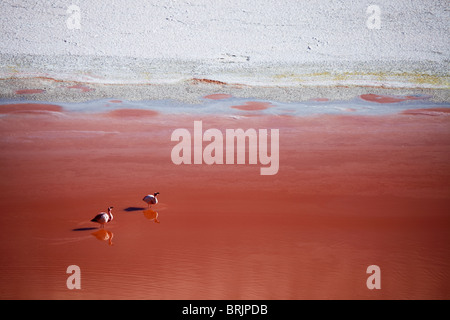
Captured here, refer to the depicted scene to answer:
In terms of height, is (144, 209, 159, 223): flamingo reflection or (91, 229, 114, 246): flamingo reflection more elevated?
(144, 209, 159, 223): flamingo reflection

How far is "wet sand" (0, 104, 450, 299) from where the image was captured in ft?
10.6

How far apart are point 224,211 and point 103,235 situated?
3.01 ft

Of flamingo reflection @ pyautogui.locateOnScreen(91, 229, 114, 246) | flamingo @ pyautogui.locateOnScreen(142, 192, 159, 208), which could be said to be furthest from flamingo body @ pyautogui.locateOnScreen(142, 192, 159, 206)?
flamingo reflection @ pyautogui.locateOnScreen(91, 229, 114, 246)

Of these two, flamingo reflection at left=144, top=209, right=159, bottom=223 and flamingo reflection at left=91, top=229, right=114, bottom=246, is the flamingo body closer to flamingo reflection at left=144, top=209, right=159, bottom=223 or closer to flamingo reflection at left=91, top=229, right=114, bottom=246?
flamingo reflection at left=144, top=209, right=159, bottom=223

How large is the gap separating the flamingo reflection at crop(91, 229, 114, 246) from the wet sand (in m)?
0.01

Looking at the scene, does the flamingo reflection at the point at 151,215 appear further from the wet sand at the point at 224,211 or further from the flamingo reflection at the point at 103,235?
the flamingo reflection at the point at 103,235

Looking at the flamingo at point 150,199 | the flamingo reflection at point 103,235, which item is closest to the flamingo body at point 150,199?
the flamingo at point 150,199

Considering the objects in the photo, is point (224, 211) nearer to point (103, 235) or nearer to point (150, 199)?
point (150, 199)

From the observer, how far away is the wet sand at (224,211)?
3.24 meters

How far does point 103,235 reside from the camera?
3662 mm

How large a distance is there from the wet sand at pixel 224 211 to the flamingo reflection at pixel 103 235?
13 mm

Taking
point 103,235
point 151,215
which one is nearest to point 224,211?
point 151,215

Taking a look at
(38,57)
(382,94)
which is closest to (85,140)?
(38,57)

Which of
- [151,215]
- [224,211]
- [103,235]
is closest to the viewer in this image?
[103,235]
